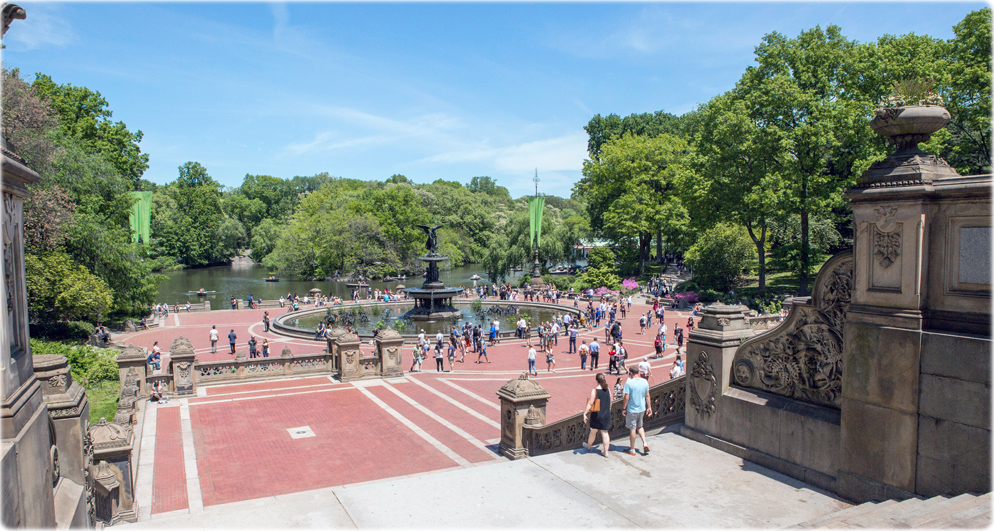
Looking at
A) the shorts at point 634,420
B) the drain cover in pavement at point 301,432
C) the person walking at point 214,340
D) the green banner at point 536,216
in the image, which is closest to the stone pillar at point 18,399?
the shorts at point 634,420

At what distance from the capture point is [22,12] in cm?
454

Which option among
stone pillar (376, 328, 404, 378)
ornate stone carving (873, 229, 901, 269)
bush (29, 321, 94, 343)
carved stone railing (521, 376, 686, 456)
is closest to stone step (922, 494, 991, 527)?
ornate stone carving (873, 229, 901, 269)

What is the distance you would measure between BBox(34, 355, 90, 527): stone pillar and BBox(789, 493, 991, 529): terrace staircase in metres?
6.35

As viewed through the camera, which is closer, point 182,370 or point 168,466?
point 168,466

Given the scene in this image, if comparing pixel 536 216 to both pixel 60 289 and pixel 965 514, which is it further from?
pixel 965 514

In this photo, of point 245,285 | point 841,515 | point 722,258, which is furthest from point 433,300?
point 245,285

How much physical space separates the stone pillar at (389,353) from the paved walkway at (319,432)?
0.62 m

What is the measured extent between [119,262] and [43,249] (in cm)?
A: 492

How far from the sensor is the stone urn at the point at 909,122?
20.9ft

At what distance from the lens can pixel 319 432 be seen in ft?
47.7

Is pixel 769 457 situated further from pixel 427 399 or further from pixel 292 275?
pixel 292 275

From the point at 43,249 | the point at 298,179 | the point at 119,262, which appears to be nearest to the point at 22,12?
the point at 43,249

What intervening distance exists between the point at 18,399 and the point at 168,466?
29.5ft

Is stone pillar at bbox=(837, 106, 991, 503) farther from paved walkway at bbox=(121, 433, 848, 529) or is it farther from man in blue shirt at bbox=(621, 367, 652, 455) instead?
man in blue shirt at bbox=(621, 367, 652, 455)
